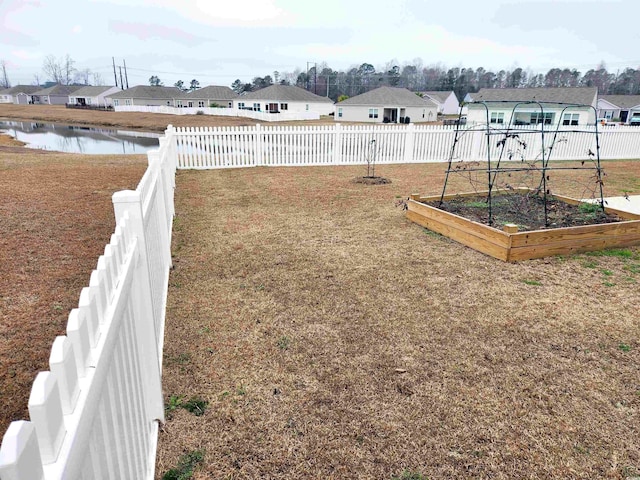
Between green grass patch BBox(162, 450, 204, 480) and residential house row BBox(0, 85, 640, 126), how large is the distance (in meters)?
21.7

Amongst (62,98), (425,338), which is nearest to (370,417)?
(425,338)

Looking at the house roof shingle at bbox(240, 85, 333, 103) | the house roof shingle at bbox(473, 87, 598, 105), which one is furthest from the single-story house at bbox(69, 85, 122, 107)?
the house roof shingle at bbox(473, 87, 598, 105)

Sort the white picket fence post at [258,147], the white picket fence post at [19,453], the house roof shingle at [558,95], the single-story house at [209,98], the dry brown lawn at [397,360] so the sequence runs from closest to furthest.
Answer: the white picket fence post at [19,453]
the dry brown lawn at [397,360]
the white picket fence post at [258,147]
the house roof shingle at [558,95]
the single-story house at [209,98]

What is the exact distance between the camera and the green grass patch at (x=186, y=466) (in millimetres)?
2207

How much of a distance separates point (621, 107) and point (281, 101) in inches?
1523

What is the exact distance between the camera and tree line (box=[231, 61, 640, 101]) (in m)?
79.0

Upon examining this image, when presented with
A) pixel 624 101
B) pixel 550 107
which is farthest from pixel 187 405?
pixel 624 101

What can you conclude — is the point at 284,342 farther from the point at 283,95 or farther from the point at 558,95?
the point at 283,95

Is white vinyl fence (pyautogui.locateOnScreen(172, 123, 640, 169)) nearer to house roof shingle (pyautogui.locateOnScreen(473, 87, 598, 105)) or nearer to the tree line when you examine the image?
house roof shingle (pyautogui.locateOnScreen(473, 87, 598, 105))

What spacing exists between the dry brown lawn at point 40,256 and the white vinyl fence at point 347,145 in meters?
2.31

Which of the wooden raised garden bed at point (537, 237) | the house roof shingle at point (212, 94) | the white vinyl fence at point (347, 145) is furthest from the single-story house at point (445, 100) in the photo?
the wooden raised garden bed at point (537, 237)

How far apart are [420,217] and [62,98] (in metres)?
108

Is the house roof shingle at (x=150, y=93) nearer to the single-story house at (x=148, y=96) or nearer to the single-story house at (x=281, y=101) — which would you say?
the single-story house at (x=148, y=96)

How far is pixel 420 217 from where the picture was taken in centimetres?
670
